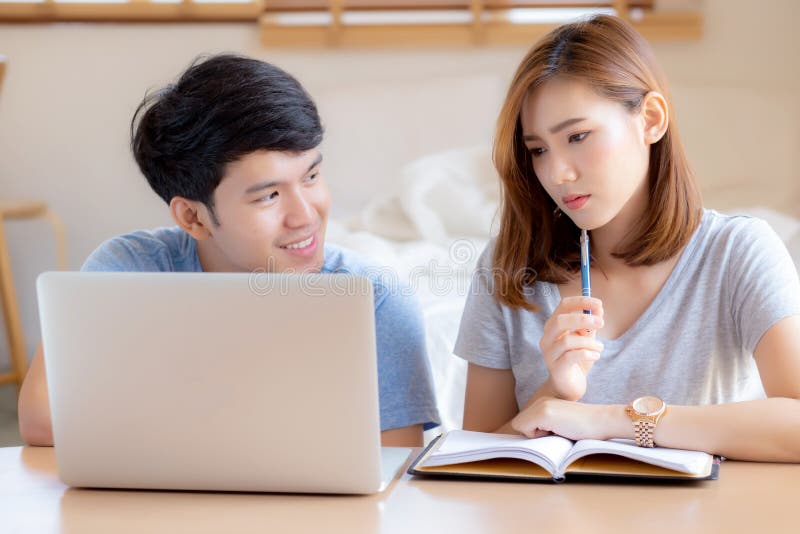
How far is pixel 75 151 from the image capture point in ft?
10.4

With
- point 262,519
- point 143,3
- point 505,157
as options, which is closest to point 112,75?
point 143,3

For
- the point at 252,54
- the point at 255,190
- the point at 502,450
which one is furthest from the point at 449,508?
the point at 252,54

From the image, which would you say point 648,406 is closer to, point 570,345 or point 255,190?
point 570,345

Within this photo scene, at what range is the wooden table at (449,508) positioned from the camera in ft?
2.49

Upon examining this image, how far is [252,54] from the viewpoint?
312 centimetres

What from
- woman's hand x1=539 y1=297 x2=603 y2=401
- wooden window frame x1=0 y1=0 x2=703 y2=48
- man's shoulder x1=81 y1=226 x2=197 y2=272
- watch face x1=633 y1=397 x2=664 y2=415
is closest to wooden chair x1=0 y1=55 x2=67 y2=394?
wooden window frame x1=0 y1=0 x2=703 y2=48

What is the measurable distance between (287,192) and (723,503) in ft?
2.35

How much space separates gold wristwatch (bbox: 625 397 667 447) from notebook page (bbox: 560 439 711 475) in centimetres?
3

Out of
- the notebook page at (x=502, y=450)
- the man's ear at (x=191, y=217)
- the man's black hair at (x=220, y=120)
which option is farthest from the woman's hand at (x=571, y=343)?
the man's ear at (x=191, y=217)

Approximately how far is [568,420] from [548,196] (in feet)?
1.44

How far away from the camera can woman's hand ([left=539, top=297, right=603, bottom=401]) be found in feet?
3.34

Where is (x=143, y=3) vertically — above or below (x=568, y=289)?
above

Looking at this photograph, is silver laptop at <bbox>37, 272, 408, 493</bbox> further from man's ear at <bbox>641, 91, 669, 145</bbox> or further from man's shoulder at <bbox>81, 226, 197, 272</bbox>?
man's ear at <bbox>641, 91, 669, 145</bbox>

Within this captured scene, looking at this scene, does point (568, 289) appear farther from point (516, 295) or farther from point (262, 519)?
point (262, 519)
